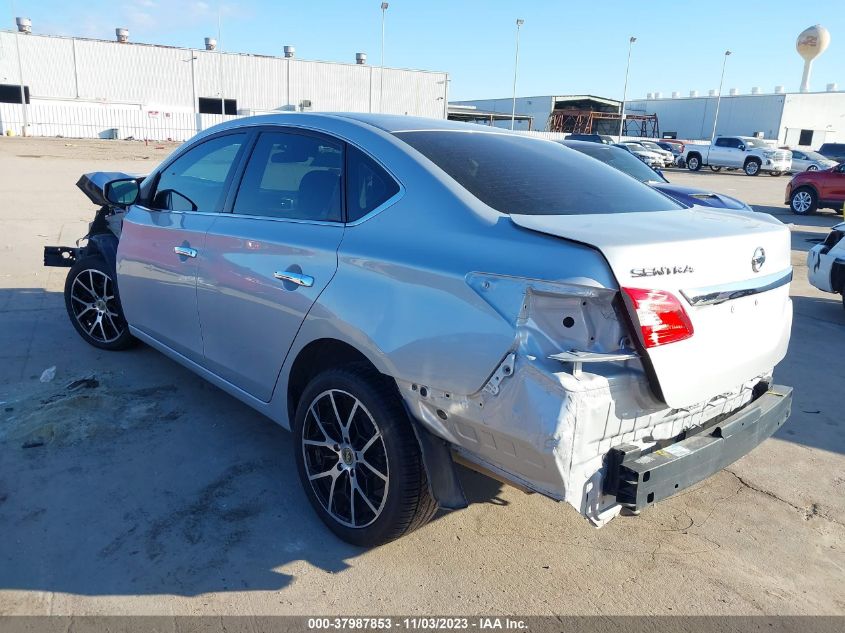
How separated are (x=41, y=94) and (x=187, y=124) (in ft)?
39.0

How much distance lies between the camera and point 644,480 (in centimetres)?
222

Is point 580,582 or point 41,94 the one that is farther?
point 41,94

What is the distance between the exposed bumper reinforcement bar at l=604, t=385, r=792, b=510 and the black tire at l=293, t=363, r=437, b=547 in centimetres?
77

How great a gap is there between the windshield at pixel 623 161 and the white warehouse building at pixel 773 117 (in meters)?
54.5

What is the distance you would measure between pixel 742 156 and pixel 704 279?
35.9m

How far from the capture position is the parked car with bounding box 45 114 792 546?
2141 mm

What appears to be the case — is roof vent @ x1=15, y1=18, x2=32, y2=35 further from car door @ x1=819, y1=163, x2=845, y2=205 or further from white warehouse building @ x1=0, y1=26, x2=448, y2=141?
car door @ x1=819, y1=163, x2=845, y2=205

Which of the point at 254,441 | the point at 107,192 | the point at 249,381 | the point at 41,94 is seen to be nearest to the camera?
the point at 249,381

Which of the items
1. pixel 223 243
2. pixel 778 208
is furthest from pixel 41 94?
pixel 223 243

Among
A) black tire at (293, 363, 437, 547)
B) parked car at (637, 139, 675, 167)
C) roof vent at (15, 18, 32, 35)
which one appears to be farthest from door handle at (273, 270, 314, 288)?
roof vent at (15, 18, 32, 35)

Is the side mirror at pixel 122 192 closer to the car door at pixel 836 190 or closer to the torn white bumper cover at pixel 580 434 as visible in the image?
the torn white bumper cover at pixel 580 434

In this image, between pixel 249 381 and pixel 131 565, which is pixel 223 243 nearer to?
pixel 249 381

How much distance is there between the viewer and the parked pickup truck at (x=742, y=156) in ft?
107

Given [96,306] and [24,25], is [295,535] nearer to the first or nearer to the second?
[96,306]
